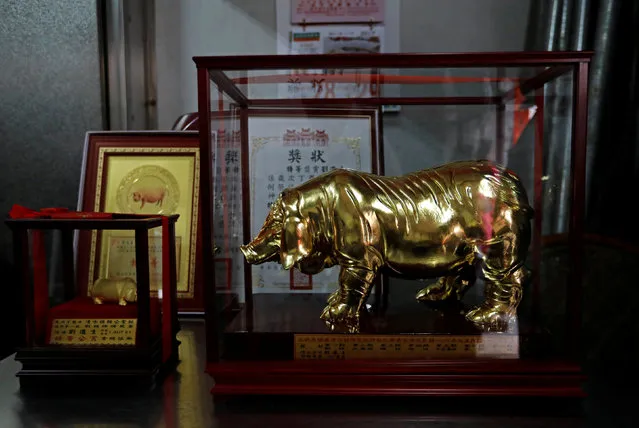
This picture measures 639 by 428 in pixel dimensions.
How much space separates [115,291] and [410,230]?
51 centimetres

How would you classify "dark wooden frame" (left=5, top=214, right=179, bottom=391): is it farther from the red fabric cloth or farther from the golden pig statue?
the golden pig statue

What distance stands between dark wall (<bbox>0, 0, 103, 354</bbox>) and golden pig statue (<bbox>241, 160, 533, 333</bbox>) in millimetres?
668

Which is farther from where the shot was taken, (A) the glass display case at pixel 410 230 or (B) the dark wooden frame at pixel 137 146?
(B) the dark wooden frame at pixel 137 146

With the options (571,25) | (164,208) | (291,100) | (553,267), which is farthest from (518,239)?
(164,208)

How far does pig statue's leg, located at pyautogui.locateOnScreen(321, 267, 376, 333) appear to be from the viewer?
2.56 feet

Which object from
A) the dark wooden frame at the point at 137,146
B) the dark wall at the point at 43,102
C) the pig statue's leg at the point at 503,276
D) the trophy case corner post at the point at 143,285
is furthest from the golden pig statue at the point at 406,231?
the dark wall at the point at 43,102

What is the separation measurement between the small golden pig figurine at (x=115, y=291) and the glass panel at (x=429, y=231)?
0.58 feet

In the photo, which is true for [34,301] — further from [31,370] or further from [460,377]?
[460,377]

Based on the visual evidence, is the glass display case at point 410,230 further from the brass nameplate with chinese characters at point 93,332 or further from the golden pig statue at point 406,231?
the brass nameplate with chinese characters at point 93,332

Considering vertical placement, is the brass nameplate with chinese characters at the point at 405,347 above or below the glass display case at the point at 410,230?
below

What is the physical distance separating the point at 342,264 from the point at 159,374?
0.37m

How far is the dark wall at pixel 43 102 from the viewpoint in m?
1.17

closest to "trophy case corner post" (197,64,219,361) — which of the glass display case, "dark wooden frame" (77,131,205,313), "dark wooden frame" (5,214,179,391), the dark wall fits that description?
the glass display case

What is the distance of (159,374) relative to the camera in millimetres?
845
